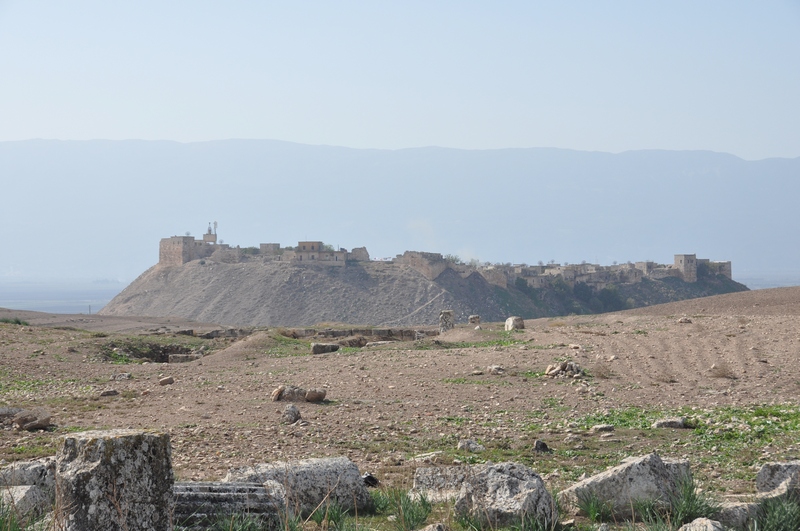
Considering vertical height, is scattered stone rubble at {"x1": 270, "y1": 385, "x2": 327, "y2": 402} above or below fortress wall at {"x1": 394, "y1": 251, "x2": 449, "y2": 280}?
below

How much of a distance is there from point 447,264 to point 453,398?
241 ft

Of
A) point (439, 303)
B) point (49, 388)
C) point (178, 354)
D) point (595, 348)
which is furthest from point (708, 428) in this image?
point (439, 303)

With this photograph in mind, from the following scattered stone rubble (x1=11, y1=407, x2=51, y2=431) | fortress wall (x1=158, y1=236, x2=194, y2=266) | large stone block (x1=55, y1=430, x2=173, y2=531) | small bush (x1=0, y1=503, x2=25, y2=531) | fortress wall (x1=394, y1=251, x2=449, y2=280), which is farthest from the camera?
fortress wall (x1=158, y1=236, x2=194, y2=266)

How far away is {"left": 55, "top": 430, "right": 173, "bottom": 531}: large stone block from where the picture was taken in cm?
531

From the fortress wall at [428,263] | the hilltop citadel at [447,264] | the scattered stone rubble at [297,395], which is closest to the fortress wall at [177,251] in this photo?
the hilltop citadel at [447,264]

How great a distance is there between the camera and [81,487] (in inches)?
209

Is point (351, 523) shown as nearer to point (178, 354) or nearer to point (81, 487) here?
point (81, 487)

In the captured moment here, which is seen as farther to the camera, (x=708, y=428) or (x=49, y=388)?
(x=49, y=388)

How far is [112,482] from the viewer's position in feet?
17.4

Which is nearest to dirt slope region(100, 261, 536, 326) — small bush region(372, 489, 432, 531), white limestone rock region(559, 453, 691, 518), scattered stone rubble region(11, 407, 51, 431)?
scattered stone rubble region(11, 407, 51, 431)

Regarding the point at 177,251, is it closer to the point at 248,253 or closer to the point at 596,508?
the point at 248,253

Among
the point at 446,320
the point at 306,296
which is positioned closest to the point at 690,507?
the point at 446,320

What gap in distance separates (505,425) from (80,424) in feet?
20.3

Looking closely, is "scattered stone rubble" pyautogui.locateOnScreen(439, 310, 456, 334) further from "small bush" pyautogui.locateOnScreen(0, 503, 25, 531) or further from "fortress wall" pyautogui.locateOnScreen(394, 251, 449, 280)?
"fortress wall" pyautogui.locateOnScreen(394, 251, 449, 280)
